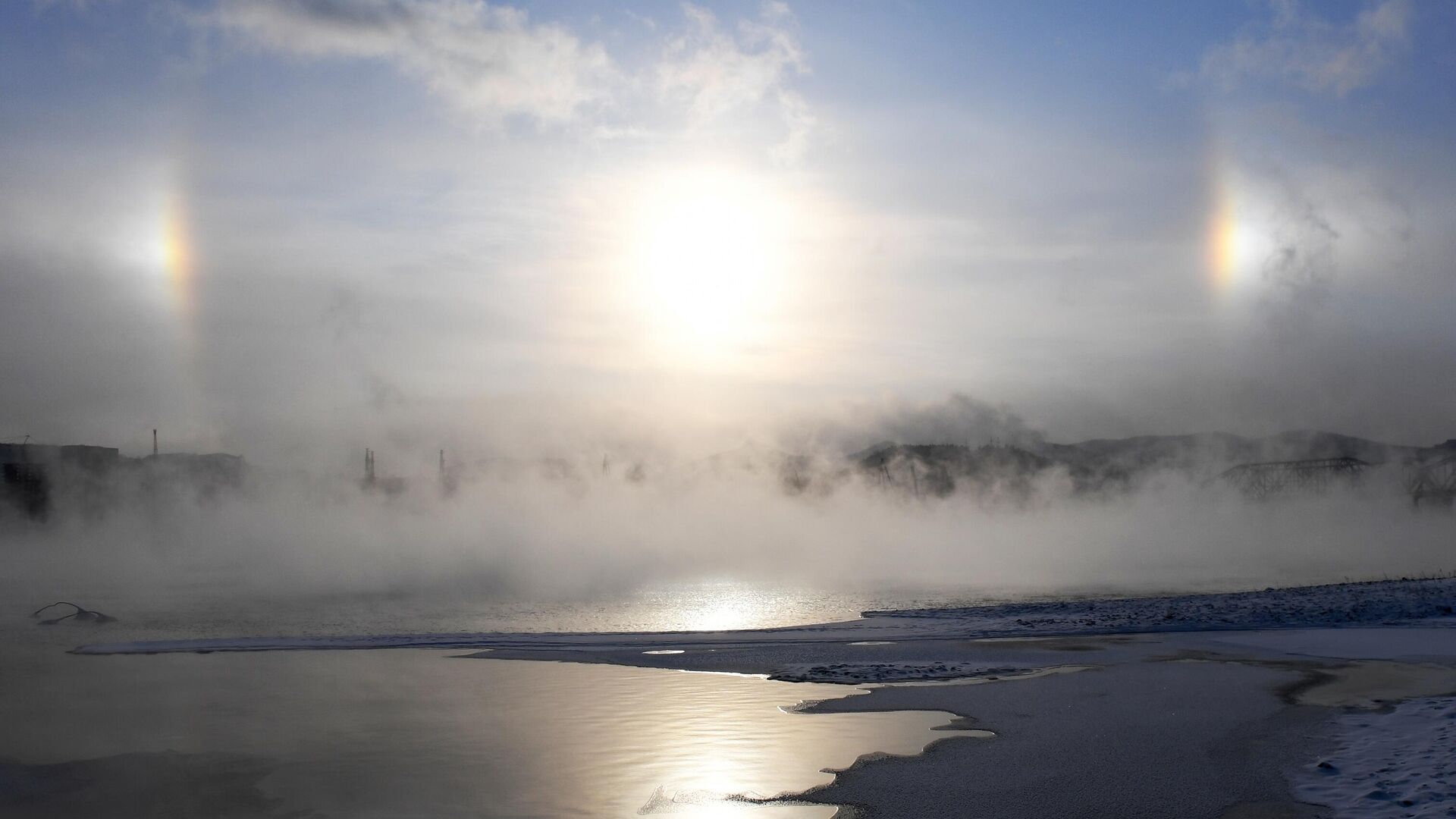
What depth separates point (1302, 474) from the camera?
113 meters

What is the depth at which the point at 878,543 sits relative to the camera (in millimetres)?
89562

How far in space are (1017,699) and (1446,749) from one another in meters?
6.43

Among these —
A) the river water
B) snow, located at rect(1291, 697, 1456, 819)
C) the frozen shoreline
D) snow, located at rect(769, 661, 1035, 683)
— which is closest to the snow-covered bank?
the frozen shoreline

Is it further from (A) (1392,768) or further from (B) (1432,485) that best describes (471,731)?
(B) (1432,485)

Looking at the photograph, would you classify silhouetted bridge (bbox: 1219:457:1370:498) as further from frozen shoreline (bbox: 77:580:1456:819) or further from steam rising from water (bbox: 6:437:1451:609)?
frozen shoreline (bbox: 77:580:1456:819)

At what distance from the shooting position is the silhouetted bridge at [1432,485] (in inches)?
4341

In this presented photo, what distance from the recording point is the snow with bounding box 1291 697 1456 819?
34.0ft

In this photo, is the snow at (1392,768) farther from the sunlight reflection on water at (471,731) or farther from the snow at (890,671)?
the snow at (890,671)

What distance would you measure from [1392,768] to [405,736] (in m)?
12.4

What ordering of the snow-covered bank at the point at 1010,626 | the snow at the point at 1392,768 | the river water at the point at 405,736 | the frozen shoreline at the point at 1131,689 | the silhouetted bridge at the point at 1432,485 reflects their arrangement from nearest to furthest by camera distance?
the snow at the point at 1392,768 → the frozen shoreline at the point at 1131,689 → the river water at the point at 405,736 → the snow-covered bank at the point at 1010,626 → the silhouetted bridge at the point at 1432,485

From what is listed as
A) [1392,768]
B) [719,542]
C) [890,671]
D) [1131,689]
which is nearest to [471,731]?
[890,671]

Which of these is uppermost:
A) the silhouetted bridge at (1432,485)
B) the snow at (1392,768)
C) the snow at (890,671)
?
the silhouetted bridge at (1432,485)

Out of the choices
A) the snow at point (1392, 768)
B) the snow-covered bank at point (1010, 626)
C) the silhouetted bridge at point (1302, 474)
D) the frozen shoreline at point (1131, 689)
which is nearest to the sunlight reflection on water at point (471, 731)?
the frozen shoreline at point (1131, 689)

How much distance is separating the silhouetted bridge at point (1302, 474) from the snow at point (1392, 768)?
361 ft
